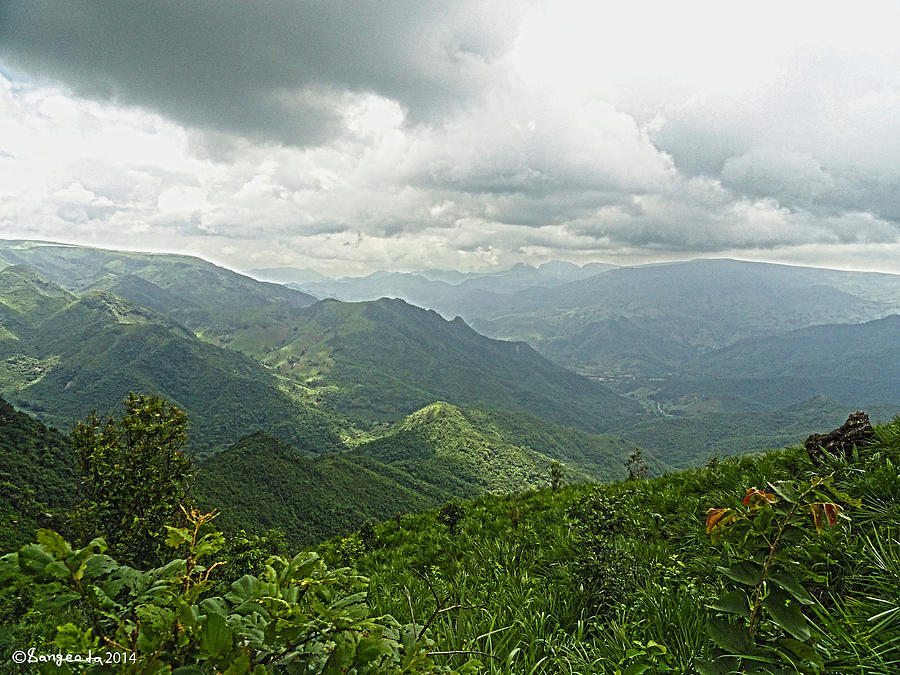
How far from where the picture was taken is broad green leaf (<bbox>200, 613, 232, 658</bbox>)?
4.52 ft

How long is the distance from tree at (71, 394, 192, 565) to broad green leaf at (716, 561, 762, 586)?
790cm

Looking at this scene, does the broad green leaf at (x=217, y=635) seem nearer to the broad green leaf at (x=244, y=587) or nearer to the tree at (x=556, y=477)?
the broad green leaf at (x=244, y=587)

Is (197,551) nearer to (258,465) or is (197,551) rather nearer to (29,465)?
(29,465)

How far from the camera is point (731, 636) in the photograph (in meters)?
1.93

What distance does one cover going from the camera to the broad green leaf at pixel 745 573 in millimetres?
1883

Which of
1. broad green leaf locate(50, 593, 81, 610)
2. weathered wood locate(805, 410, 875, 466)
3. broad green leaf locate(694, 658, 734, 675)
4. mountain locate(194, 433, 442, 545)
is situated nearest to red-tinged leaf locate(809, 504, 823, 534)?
broad green leaf locate(694, 658, 734, 675)

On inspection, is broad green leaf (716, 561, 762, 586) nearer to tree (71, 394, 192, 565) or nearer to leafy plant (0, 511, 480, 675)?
leafy plant (0, 511, 480, 675)

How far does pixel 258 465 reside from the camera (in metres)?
111

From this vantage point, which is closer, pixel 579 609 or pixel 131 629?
pixel 131 629

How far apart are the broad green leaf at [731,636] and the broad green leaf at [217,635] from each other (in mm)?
2048

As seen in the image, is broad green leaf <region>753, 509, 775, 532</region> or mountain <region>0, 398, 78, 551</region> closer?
broad green leaf <region>753, 509, 775, 532</region>

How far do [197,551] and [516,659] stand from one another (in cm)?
247

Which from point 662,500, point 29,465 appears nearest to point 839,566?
point 662,500

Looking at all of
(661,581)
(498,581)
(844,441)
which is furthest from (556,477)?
(661,581)
